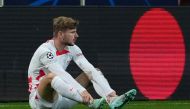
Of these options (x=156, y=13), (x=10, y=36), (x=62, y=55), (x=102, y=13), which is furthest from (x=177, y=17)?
(x=62, y=55)

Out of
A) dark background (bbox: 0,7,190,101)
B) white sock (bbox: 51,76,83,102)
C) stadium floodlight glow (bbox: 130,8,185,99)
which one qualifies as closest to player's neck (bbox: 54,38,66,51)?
white sock (bbox: 51,76,83,102)

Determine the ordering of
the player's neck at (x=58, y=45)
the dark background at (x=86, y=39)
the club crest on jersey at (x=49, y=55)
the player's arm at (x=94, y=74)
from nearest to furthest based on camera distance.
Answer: the player's arm at (x=94, y=74) → the club crest on jersey at (x=49, y=55) → the player's neck at (x=58, y=45) → the dark background at (x=86, y=39)

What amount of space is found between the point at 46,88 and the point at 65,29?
0.74 m

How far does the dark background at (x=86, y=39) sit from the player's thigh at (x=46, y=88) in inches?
192

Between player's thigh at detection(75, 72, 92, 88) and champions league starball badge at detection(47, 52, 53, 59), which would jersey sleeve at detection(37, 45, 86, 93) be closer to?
champions league starball badge at detection(47, 52, 53, 59)

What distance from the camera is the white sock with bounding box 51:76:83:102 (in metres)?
8.27

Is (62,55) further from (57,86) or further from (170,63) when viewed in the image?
(170,63)

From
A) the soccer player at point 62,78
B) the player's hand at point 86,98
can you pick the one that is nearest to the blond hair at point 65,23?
the soccer player at point 62,78

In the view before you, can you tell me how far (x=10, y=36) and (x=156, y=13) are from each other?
9.15 ft

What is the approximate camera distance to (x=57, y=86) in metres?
8.34

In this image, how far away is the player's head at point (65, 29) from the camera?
8766 mm

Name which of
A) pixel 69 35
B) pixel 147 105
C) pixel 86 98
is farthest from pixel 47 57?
pixel 147 105

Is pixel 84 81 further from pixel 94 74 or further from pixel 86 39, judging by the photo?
pixel 86 39

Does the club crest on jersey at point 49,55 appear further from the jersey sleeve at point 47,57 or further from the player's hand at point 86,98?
the player's hand at point 86,98
